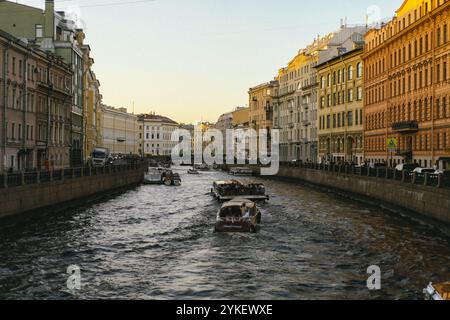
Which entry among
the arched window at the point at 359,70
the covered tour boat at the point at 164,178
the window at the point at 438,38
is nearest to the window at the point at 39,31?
the covered tour boat at the point at 164,178

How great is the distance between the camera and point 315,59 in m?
112

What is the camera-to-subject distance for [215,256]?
2578cm

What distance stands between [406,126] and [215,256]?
143 ft

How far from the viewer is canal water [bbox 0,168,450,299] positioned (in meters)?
20.1

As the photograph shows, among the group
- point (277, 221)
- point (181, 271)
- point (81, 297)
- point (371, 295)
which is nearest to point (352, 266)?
point (371, 295)

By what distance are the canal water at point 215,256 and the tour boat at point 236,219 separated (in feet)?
2.71

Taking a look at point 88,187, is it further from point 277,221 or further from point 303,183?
point 303,183

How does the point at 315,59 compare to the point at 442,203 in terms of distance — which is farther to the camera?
the point at 315,59

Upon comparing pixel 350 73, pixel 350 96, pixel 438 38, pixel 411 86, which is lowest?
pixel 411 86

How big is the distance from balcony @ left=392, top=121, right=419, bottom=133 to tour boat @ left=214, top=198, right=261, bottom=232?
35.6 m

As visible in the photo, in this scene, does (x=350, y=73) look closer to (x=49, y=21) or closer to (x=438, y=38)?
(x=438, y=38)

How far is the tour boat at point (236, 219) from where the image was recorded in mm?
31516

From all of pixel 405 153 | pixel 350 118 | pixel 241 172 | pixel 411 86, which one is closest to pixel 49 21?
pixel 350 118

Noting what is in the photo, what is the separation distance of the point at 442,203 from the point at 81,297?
21.4 meters
